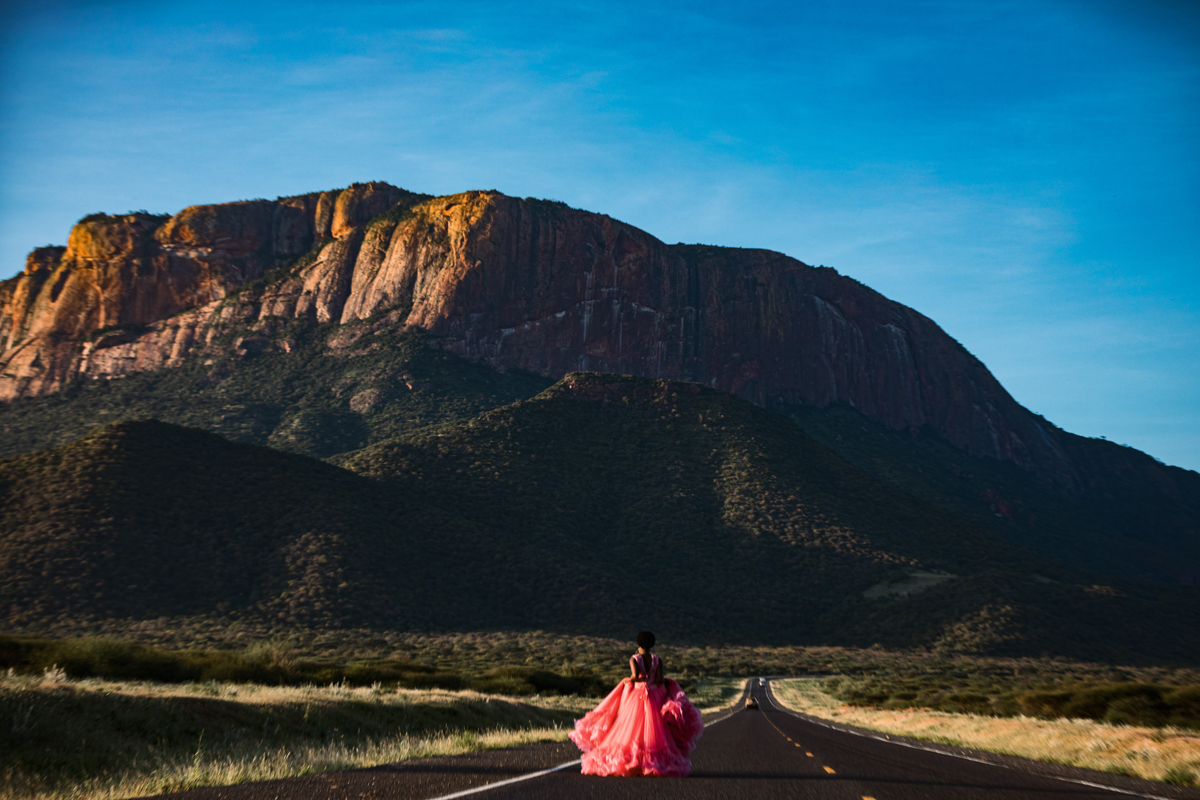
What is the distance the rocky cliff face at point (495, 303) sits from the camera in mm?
134500

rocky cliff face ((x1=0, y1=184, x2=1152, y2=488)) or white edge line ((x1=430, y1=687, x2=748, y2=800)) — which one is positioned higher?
rocky cliff face ((x1=0, y1=184, x2=1152, y2=488))

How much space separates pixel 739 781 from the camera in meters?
9.90

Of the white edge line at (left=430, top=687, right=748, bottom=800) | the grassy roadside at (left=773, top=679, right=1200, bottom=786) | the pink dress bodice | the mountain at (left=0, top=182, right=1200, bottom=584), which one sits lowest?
the grassy roadside at (left=773, top=679, right=1200, bottom=786)

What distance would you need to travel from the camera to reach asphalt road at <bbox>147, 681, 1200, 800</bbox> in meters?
8.08

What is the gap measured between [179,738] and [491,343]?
120109 mm

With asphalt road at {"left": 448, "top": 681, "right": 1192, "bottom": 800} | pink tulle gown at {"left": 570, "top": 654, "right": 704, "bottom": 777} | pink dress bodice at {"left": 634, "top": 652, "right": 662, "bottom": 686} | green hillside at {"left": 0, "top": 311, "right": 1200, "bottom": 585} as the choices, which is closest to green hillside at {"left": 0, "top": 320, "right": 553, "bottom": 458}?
green hillside at {"left": 0, "top": 311, "right": 1200, "bottom": 585}

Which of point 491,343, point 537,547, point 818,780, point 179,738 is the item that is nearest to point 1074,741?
point 818,780

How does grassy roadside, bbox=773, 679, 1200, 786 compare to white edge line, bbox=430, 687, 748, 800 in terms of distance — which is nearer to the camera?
white edge line, bbox=430, 687, 748, 800

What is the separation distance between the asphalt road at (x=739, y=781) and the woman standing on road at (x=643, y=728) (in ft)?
1.19

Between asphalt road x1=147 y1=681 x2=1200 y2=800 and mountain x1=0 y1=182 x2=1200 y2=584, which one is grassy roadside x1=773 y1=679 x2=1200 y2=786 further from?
mountain x1=0 y1=182 x2=1200 y2=584

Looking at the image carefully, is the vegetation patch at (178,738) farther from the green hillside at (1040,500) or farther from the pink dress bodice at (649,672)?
the green hillside at (1040,500)

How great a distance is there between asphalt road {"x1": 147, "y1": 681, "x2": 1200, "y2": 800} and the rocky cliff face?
383ft

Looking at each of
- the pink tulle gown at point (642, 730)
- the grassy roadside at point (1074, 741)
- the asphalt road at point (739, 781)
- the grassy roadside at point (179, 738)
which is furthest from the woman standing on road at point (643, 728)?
the grassy roadside at point (1074, 741)

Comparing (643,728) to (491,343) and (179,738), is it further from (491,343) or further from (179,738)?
(491,343)
